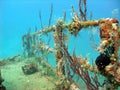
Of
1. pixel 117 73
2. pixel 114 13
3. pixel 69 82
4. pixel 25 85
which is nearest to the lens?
pixel 117 73

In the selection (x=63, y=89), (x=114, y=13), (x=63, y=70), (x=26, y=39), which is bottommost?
(x=63, y=89)

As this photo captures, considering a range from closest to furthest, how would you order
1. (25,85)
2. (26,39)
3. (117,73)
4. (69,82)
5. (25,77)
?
1. (117,73)
2. (69,82)
3. (25,85)
4. (25,77)
5. (26,39)

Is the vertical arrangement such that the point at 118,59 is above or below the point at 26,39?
below

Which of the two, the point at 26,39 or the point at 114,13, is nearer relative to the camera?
the point at 114,13

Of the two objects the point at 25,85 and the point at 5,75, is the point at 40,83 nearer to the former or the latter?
the point at 25,85

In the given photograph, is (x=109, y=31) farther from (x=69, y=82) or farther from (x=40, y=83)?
(x=40, y=83)

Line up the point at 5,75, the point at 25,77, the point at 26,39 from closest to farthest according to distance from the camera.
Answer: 1. the point at 25,77
2. the point at 5,75
3. the point at 26,39

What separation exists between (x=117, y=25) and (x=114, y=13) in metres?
0.37

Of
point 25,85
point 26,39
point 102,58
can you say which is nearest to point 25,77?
point 25,85

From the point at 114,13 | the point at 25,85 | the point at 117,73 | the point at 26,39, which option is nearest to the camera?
the point at 117,73

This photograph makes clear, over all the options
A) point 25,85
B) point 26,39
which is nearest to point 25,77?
point 25,85

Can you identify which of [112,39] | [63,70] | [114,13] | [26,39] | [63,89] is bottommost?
[63,89]

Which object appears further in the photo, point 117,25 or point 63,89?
point 63,89

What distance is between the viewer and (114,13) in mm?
4953
